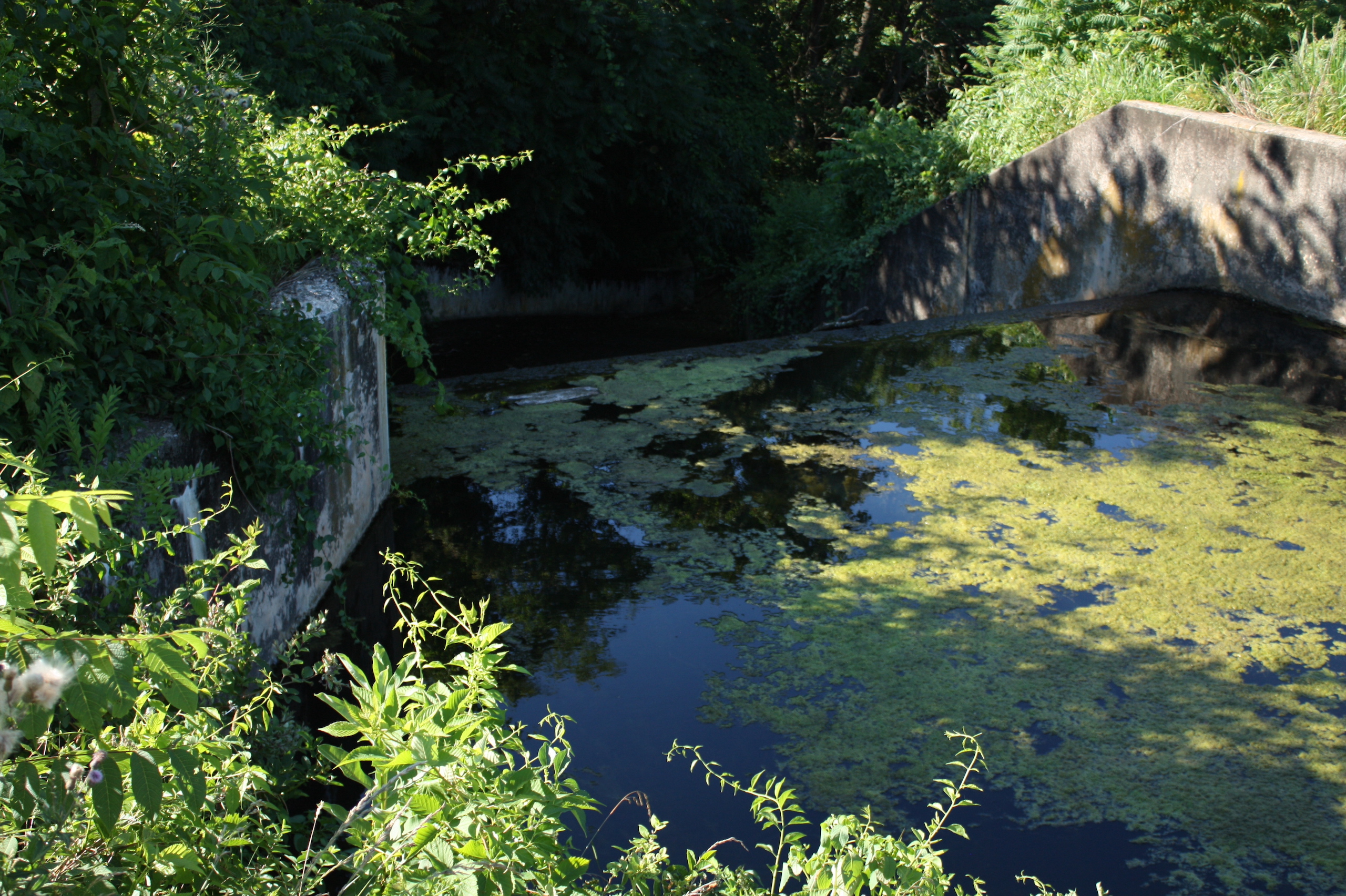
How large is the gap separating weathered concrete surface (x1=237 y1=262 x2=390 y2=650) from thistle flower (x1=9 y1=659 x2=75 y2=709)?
169cm

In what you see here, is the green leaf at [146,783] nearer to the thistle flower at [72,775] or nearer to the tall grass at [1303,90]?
the thistle flower at [72,775]

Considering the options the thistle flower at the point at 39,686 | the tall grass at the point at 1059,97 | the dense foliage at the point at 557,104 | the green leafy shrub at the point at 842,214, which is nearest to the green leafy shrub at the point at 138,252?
A: the thistle flower at the point at 39,686

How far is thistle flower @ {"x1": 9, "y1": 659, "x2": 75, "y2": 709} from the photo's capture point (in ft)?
2.68

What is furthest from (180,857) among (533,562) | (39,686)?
(533,562)

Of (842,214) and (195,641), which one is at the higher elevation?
(842,214)

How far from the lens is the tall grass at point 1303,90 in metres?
6.59

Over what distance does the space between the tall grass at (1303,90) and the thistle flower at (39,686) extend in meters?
7.81

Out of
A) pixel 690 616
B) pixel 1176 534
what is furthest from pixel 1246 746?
pixel 690 616

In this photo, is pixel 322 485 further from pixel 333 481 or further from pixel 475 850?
pixel 475 850

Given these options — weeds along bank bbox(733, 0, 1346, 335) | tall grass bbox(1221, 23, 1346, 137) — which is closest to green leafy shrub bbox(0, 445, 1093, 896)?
tall grass bbox(1221, 23, 1346, 137)

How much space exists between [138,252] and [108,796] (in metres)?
1.85

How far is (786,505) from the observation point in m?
4.00

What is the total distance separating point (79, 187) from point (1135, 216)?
23.5 ft

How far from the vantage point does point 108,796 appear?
956mm
